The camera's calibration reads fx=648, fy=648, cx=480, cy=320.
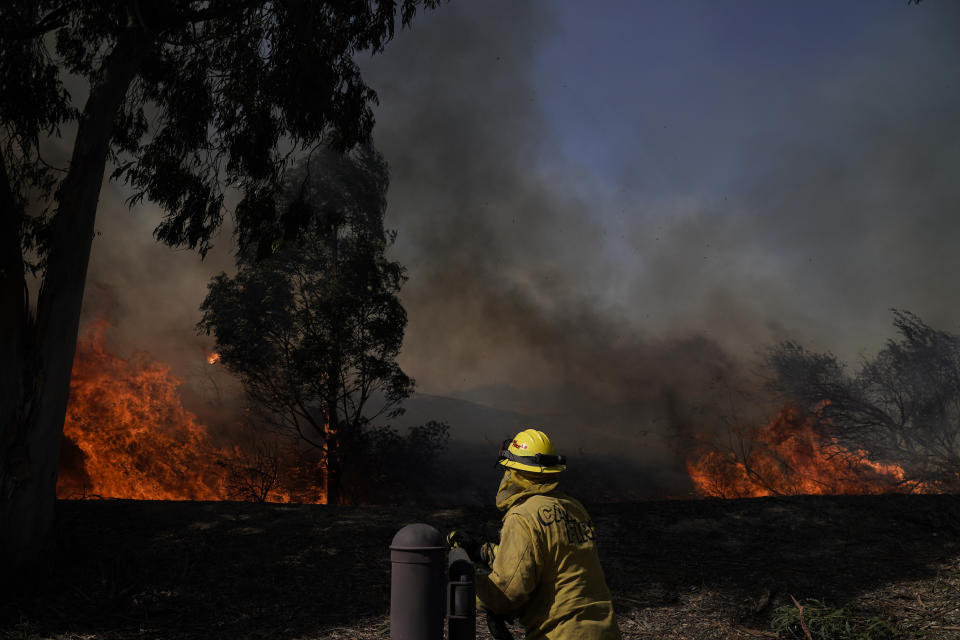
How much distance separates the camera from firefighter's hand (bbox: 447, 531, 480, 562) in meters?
3.07

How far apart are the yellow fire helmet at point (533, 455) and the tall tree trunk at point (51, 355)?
6.13 m

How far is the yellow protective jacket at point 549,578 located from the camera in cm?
282

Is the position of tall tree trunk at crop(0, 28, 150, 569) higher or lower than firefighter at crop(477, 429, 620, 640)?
higher

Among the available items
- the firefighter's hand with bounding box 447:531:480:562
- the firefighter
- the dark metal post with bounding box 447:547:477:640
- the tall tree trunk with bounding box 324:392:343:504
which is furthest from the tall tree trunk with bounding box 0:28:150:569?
the tall tree trunk with bounding box 324:392:343:504

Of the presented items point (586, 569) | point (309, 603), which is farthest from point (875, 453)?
point (586, 569)

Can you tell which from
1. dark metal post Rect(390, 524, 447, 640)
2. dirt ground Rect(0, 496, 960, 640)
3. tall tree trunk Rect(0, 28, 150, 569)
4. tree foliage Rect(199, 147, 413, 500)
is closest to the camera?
dark metal post Rect(390, 524, 447, 640)

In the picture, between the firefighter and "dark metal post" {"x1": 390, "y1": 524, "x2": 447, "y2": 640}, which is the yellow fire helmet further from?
"dark metal post" {"x1": 390, "y1": 524, "x2": 447, "y2": 640}

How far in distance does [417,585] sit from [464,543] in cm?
30

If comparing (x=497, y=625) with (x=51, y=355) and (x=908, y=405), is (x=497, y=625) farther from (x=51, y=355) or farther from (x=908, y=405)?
(x=908, y=405)

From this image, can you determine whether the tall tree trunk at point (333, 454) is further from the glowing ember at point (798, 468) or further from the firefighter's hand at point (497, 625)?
the firefighter's hand at point (497, 625)

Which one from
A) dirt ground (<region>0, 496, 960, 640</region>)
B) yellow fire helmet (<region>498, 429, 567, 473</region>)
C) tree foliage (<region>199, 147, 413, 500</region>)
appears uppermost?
tree foliage (<region>199, 147, 413, 500</region>)

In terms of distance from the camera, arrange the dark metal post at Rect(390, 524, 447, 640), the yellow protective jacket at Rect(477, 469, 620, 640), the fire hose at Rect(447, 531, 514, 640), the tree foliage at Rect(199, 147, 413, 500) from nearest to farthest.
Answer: the yellow protective jacket at Rect(477, 469, 620, 640) → the fire hose at Rect(447, 531, 514, 640) → the dark metal post at Rect(390, 524, 447, 640) → the tree foliage at Rect(199, 147, 413, 500)

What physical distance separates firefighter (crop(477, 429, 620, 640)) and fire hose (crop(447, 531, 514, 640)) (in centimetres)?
1

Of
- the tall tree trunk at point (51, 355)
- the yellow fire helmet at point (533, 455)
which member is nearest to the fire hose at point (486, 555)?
the yellow fire helmet at point (533, 455)
